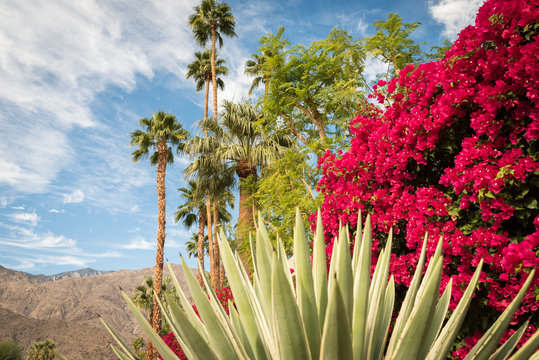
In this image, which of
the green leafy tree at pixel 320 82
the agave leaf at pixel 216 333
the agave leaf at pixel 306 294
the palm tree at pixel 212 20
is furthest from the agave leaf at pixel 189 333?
the palm tree at pixel 212 20

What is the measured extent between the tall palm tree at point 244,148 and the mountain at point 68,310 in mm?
41999

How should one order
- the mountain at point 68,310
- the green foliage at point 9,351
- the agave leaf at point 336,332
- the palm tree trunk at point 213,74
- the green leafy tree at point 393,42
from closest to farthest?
the agave leaf at point 336,332
the green leafy tree at point 393,42
the green foliage at point 9,351
the palm tree trunk at point 213,74
the mountain at point 68,310

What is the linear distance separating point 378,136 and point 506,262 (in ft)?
Result: 7.04

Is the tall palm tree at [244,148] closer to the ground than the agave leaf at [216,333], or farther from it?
farther from it

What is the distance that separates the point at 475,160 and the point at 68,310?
126m

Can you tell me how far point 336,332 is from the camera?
0.94m

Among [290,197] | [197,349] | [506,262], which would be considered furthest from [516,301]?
[290,197]

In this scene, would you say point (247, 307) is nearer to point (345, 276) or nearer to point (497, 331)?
point (345, 276)

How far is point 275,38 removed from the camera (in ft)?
29.1

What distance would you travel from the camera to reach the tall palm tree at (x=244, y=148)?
1255 cm

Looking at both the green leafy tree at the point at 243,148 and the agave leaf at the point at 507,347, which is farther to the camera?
the green leafy tree at the point at 243,148

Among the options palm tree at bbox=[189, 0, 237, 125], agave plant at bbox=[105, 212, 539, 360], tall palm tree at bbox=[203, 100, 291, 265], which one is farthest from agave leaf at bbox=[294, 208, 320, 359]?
palm tree at bbox=[189, 0, 237, 125]

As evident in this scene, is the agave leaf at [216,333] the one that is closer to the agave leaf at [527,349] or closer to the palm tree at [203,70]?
the agave leaf at [527,349]

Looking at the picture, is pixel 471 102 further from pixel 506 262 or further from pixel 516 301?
pixel 516 301
